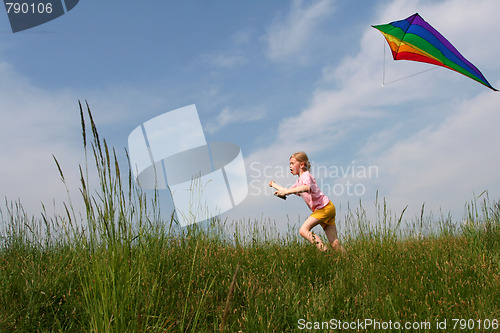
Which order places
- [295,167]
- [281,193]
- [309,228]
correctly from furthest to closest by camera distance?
[295,167]
[309,228]
[281,193]

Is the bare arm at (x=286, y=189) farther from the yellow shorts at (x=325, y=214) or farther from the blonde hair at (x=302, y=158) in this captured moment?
the blonde hair at (x=302, y=158)

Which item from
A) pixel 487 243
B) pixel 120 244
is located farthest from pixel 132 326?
pixel 487 243

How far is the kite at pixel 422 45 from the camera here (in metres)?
6.97

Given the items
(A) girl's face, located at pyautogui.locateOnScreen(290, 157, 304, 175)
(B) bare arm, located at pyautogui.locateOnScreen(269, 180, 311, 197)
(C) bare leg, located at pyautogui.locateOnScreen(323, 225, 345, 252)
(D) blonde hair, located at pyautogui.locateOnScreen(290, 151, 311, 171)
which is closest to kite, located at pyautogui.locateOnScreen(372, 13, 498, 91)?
(D) blonde hair, located at pyautogui.locateOnScreen(290, 151, 311, 171)

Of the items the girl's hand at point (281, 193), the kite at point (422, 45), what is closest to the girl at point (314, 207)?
the girl's hand at point (281, 193)

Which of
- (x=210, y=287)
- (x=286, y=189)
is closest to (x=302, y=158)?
(x=286, y=189)

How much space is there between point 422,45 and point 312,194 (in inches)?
188

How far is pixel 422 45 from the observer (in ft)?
Result: 25.2

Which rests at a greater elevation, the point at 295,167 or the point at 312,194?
the point at 295,167

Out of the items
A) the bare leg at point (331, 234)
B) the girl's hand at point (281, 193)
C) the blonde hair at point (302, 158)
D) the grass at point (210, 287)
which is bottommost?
the grass at point (210, 287)

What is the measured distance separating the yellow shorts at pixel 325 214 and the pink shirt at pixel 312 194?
53 mm

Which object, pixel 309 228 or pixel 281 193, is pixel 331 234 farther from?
pixel 281 193

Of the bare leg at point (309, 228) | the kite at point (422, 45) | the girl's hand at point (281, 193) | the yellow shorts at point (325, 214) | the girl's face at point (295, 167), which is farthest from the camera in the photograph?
the kite at point (422, 45)

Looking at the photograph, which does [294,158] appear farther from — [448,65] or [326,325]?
[448,65]
